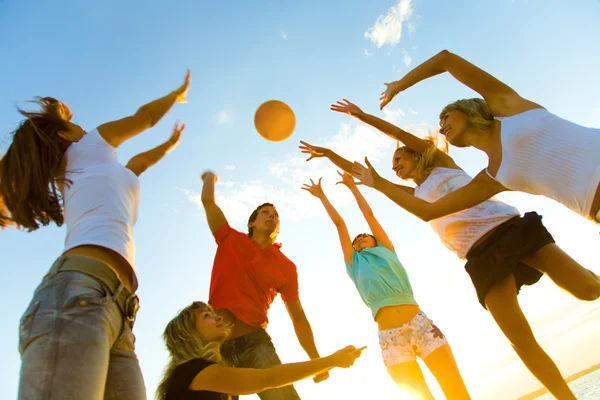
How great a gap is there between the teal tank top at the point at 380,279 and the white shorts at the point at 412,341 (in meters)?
0.30

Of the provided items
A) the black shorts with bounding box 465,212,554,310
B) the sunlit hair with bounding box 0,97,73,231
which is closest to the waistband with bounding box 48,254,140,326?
the sunlit hair with bounding box 0,97,73,231

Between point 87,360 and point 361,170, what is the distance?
3.11 m

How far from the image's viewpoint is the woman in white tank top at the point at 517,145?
107 inches

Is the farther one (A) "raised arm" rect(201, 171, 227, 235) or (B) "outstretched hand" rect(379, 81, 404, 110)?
(A) "raised arm" rect(201, 171, 227, 235)

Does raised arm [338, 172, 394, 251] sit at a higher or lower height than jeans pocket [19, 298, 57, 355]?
higher

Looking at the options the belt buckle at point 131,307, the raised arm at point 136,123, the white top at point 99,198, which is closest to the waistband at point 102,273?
the belt buckle at point 131,307

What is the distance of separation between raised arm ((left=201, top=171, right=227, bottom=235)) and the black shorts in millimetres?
2883

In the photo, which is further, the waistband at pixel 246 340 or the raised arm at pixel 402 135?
the raised arm at pixel 402 135

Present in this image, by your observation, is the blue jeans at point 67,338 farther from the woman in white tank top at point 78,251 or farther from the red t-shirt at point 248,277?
the red t-shirt at point 248,277

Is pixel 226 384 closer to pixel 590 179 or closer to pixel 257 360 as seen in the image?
pixel 257 360

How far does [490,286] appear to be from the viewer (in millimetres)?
4457

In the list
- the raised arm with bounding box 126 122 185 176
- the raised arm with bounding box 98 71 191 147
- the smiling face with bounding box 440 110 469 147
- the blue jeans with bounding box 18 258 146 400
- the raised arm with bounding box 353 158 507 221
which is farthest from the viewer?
the smiling face with bounding box 440 110 469 147

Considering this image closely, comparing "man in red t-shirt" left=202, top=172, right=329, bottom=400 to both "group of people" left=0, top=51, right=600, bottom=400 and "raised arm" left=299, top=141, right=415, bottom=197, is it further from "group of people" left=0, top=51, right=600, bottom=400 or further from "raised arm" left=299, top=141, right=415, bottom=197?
"raised arm" left=299, top=141, right=415, bottom=197

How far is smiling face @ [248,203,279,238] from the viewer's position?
564cm
